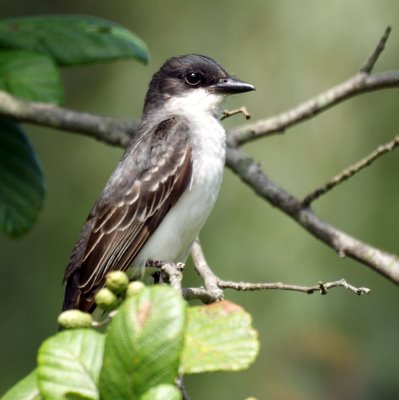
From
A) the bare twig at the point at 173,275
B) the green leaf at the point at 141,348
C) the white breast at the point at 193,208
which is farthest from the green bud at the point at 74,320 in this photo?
the white breast at the point at 193,208

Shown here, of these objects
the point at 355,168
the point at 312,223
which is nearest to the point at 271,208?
the point at 312,223

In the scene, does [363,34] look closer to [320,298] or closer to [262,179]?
[320,298]

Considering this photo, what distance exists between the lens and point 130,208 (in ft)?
13.8

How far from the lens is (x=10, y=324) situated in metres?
7.21

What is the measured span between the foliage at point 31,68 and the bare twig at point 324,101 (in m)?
0.60

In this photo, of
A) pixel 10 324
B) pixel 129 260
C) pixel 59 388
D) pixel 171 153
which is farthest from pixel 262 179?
pixel 10 324

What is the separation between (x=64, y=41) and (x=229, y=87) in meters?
0.79

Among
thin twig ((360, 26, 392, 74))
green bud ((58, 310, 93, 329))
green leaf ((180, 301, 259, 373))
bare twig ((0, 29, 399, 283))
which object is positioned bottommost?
bare twig ((0, 29, 399, 283))

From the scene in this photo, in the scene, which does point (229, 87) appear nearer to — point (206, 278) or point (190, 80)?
point (190, 80)

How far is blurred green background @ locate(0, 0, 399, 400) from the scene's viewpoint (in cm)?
690

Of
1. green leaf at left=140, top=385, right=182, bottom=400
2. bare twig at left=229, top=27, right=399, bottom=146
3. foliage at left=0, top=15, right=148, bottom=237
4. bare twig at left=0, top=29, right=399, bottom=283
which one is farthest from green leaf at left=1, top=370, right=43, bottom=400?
bare twig at left=229, top=27, right=399, bottom=146

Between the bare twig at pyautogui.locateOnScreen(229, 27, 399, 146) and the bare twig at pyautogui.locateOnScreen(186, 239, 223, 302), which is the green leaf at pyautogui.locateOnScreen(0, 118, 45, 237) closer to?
the bare twig at pyautogui.locateOnScreen(186, 239, 223, 302)

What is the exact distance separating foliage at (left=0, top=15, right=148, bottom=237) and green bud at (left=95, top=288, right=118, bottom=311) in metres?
1.90

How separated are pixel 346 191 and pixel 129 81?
205 cm
